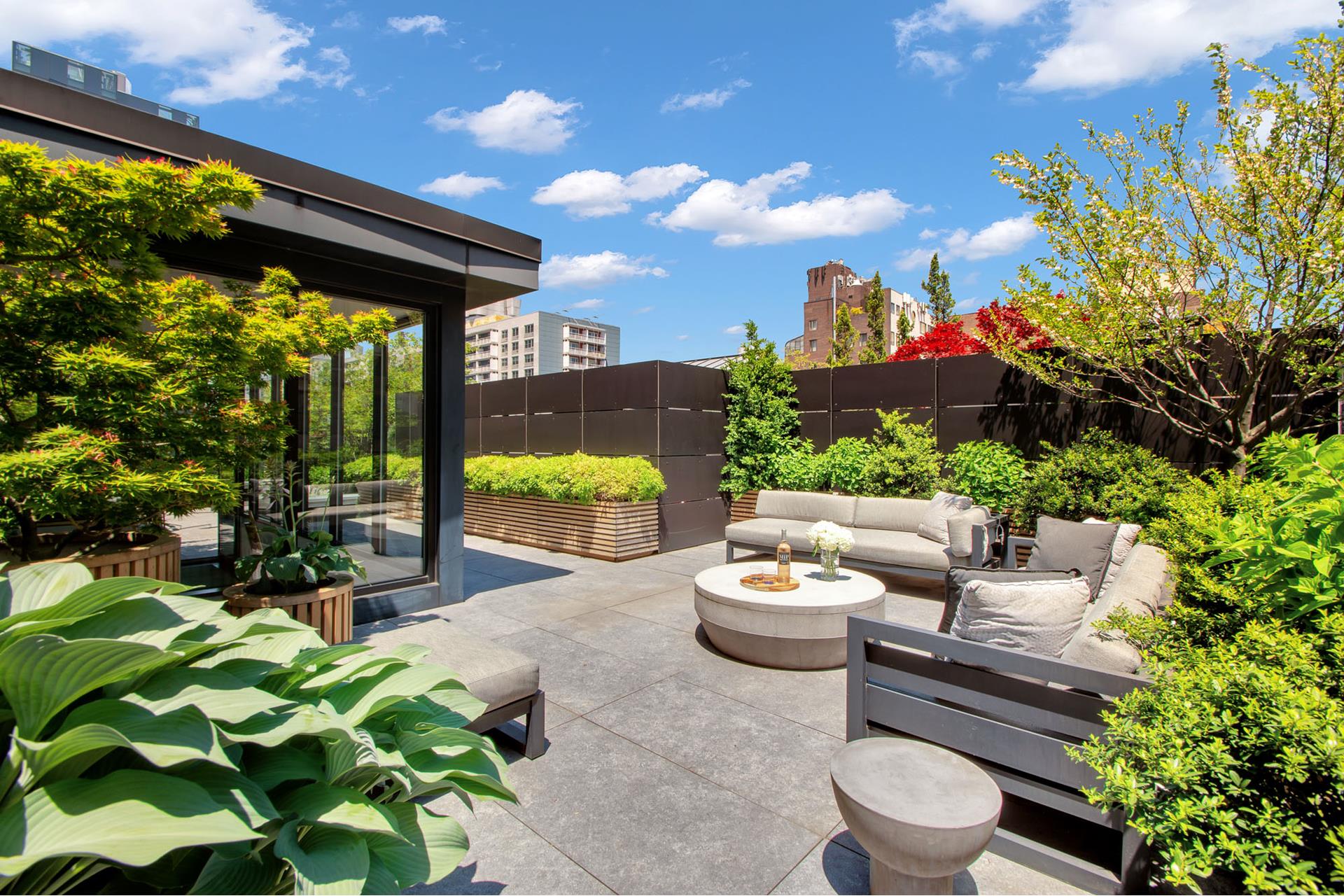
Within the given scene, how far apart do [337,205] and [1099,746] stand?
16.5ft

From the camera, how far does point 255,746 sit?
0.97 m

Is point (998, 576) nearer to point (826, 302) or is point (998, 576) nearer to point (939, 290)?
point (939, 290)

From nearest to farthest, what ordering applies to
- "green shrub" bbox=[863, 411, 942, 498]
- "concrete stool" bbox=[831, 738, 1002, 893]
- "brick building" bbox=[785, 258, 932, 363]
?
"concrete stool" bbox=[831, 738, 1002, 893] → "green shrub" bbox=[863, 411, 942, 498] → "brick building" bbox=[785, 258, 932, 363]

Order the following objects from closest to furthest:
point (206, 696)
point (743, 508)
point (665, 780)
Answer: point (206, 696)
point (665, 780)
point (743, 508)

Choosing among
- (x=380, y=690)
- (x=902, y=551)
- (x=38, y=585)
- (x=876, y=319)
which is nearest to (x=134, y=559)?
(x=38, y=585)

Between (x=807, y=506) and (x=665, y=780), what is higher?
(x=807, y=506)

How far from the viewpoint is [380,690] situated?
1133 millimetres

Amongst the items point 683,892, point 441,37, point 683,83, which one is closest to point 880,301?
point 683,83

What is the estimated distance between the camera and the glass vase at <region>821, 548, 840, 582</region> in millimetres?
4688

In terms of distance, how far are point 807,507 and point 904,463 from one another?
136 cm

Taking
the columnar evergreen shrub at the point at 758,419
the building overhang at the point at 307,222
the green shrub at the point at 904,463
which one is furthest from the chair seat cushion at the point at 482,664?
the columnar evergreen shrub at the point at 758,419

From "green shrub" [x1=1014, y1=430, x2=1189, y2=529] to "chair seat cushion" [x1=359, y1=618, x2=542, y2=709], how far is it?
19.5 ft

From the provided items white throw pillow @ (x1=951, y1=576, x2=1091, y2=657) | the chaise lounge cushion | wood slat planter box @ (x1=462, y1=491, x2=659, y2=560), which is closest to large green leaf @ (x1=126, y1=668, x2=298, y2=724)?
white throw pillow @ (x1=951, y1=576, x2=1091, y2=657)

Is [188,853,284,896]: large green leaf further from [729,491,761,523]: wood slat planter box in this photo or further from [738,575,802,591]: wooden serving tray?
[729,491,761,523]: wood slat planter box
